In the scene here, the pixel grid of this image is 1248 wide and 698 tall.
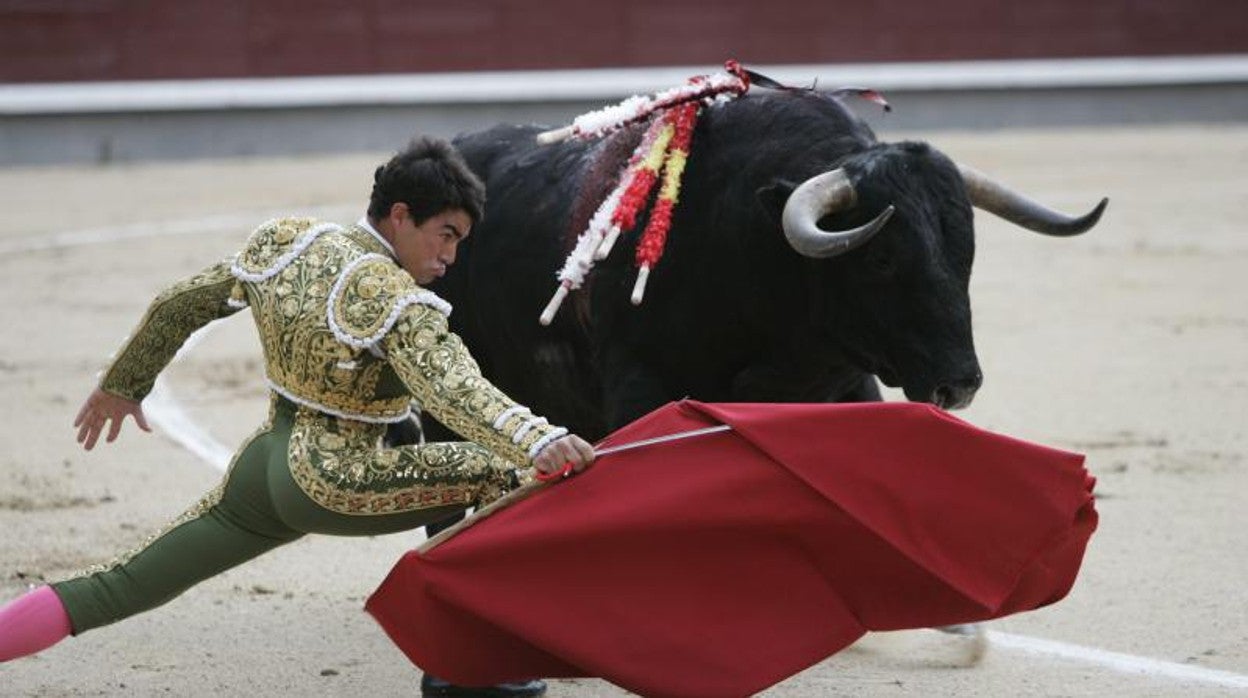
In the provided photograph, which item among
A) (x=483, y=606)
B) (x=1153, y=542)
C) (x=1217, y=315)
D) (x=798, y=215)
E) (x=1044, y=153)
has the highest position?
(x=798, y=215)

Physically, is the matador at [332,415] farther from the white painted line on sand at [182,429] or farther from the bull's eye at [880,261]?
the white painted line on sand at [182,429]

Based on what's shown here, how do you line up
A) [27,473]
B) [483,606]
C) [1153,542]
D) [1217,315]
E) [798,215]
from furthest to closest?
[1217,315] → [27,473] → [1153,542] → [798,215] → [483,606]

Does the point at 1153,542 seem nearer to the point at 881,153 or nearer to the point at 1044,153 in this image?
the point at 881,153

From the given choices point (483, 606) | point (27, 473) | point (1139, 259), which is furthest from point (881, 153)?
point (1139, 259)

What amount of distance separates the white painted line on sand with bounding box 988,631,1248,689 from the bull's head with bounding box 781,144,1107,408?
587 millimetres

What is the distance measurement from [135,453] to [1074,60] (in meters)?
10.1

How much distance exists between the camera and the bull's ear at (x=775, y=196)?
10.6 ft

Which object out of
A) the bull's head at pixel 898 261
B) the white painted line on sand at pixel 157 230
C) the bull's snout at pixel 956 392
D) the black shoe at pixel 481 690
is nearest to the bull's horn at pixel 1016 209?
the bull's head at pixel 898 261

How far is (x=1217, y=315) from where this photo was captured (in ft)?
23.6

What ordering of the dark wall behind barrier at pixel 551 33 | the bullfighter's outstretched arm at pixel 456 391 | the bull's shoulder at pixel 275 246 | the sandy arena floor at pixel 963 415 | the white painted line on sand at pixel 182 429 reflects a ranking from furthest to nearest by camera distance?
the dark wall behind barrier at pixel 551 33 < the white painted line on sand at pixel 182 429 < the sandy arena floor at pixel 963 415 < the bull's shoulder at pixel 275 246 < the bullfighter's outstretched arm at pixel 456 391

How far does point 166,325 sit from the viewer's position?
9.89 ft

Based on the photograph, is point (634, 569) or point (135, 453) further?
point (135, 453)

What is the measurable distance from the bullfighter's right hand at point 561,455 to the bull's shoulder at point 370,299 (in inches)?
9.6

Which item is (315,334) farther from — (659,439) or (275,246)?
(659,439)
